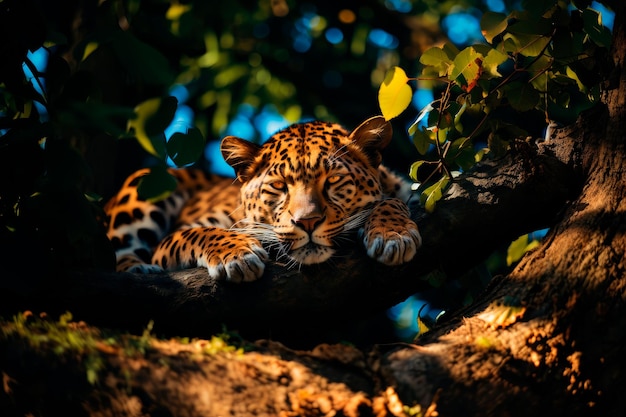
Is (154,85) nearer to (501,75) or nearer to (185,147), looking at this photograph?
(185,147)

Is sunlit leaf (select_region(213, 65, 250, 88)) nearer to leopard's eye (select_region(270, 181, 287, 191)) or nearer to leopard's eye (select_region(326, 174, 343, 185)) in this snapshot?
leopard's eye (select_region(270, 181, 287, 191))

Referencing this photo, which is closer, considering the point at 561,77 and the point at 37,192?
the point at 37,192

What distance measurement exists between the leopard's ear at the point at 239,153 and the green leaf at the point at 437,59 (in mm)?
1985

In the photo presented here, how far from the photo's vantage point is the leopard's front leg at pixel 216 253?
15.9 ft

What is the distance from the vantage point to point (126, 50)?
11.8ft

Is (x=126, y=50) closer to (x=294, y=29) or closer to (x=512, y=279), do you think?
(x=512, y=279)

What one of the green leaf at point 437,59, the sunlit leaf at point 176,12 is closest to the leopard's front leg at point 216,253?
the green leaf at point 437,59

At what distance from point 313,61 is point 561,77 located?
6.97 m

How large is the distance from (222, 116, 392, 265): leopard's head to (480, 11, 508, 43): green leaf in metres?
1.43

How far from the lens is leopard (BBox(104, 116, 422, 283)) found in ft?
16.2

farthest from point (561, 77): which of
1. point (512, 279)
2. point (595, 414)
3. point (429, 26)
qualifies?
point (429, 26)

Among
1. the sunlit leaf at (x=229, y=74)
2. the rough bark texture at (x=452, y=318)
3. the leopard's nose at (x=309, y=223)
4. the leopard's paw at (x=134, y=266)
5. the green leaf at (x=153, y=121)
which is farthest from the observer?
the sunlit leaf at (x=229, y=74)

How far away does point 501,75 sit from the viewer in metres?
4.95

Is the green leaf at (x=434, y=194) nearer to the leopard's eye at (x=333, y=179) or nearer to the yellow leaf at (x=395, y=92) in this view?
the yellow leaf at (x=395, y=92)
